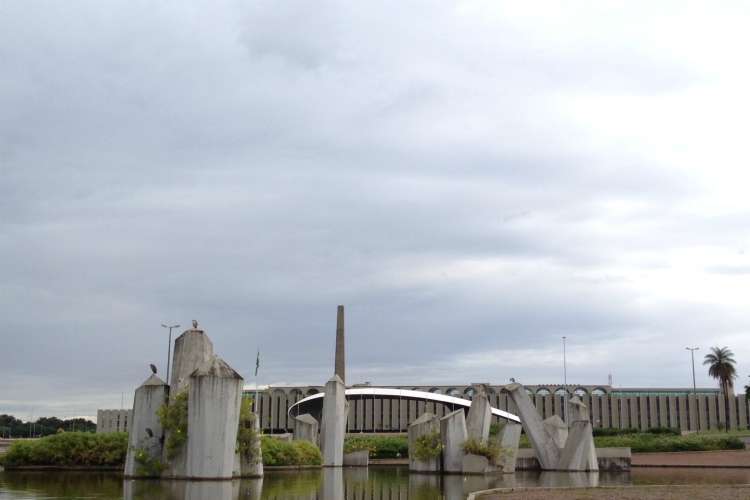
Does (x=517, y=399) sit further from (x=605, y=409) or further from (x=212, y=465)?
(x=605, y=409)

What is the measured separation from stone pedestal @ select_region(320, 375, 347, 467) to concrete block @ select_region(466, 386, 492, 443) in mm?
7137

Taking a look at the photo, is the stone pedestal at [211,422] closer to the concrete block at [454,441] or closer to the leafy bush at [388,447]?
the concrete block at [454,441]

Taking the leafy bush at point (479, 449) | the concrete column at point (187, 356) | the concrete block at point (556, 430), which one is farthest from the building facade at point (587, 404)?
the concrete column at point (187, 356)

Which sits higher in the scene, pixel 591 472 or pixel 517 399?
pixel 517 399

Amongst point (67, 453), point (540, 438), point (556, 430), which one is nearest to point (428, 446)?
point (540, 438)

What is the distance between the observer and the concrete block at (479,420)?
3662cm

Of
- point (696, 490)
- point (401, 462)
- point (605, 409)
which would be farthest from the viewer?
point (605, 409)

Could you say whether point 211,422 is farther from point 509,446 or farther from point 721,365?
point 721,365

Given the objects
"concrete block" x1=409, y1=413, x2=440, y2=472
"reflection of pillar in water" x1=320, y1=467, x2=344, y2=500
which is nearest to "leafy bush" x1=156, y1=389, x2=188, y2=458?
"reflection of pillar in water" x1=320, y1=467, x2=344, y2=500

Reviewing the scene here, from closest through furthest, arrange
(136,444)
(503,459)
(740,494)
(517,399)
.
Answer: (740,494) < (136,444) < (503,459) < (517,399)

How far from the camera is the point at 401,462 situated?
55.6 meters

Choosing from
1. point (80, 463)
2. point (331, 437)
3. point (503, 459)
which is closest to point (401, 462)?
point (331, 437)

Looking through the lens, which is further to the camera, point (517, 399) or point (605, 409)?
point (605, 409)

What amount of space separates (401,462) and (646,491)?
34.2m
